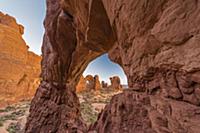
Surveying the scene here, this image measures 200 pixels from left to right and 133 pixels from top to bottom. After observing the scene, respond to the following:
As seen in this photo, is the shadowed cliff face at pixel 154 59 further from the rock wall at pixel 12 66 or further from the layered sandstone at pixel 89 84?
the layered sandstone at pixel 89 84

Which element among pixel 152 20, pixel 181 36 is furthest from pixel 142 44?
pixel 181 36

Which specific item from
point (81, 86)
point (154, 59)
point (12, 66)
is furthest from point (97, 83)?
point (154, 59)

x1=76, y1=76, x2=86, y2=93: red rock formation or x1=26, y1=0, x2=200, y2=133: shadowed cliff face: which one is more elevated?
x1=76, y1=76, x2=86, y2=93: red rock formation

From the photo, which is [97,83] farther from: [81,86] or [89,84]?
[81,86]

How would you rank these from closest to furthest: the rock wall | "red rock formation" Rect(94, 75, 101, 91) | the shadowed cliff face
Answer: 1. the shadowed cliff face
2. the rock wall
3. "red rock formation" Rect(94, 75, 101, 91)

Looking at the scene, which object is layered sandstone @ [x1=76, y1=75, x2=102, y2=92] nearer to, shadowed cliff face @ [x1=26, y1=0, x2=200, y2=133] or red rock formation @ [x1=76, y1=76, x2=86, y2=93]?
red rock formation @ [x1=76, y1=76, x2=86, y2=93]

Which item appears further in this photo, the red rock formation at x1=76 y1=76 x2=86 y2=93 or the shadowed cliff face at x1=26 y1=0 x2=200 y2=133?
the red rock formation at x1=76 y1=76 x2=86 y2=93

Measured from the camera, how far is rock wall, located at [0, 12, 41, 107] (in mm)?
21578

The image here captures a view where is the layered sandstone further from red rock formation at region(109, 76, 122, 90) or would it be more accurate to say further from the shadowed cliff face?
the shadowed cliff face

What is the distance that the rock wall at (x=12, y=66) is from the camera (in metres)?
21.6

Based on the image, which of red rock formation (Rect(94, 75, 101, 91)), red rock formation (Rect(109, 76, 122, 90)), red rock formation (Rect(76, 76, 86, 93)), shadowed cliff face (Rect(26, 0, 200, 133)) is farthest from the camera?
red rock formation (Rect(76, 76, 86, 93))

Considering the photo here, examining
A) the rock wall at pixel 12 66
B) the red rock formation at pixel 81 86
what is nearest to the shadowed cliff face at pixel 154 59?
the rock wall at pixel 12 66

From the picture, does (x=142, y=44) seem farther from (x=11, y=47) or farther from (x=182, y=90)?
(x=11, y=47)

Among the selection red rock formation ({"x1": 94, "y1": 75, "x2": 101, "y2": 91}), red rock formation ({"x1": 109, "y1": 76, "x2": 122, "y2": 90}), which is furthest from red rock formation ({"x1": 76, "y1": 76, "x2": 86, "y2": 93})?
red rock formation ({"x1": 109, "y1": 76, "x2": 122, "y2": 90})
